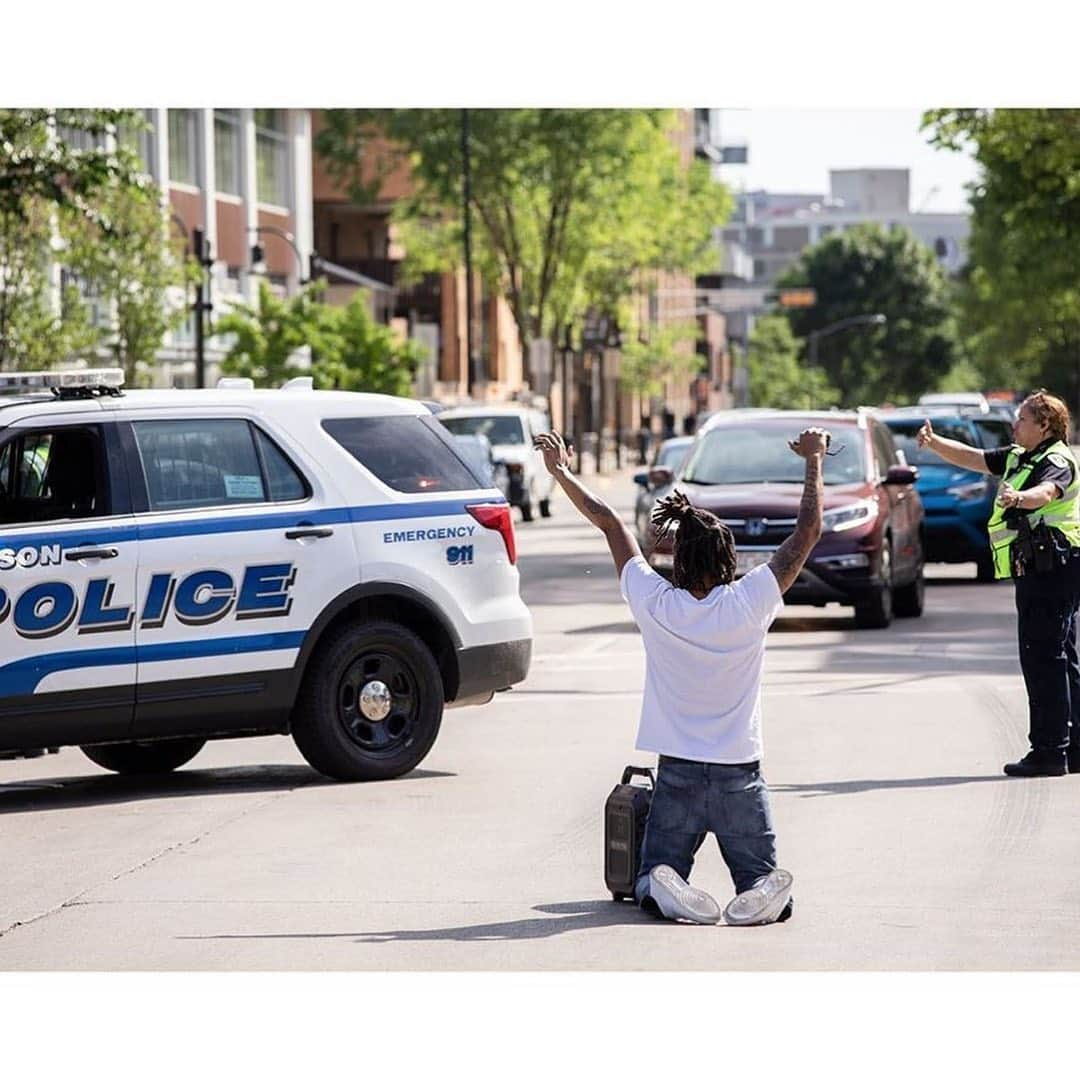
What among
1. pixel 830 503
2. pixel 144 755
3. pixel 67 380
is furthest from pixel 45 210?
pixel 67 380

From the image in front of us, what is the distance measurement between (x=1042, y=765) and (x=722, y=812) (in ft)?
13.5

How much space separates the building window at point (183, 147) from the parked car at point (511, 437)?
15182mm

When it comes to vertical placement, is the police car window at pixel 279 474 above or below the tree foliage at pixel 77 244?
below

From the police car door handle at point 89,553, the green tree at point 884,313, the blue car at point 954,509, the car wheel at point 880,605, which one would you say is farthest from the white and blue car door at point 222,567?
the green tree at point 884,313

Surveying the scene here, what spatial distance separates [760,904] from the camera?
8.41 m

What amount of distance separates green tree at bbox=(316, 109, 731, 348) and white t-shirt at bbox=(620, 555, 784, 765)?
60430 millimetres

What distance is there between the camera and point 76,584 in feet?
37.4

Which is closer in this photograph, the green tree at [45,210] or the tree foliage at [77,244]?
the green tree at [45,210]

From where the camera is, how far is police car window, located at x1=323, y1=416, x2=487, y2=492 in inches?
489

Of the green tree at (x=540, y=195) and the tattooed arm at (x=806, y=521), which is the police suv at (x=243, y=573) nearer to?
the tattooed arm at (x=806, y=521)

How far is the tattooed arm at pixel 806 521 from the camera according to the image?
8438 mm

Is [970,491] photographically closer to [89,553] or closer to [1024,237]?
[89,553]

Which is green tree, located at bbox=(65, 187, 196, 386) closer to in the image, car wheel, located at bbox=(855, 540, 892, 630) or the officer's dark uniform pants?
car wheel, located at bbox=(855, 540, 892, 630)

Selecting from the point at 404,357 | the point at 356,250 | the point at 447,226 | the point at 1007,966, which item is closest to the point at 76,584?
the point at 1007,966
